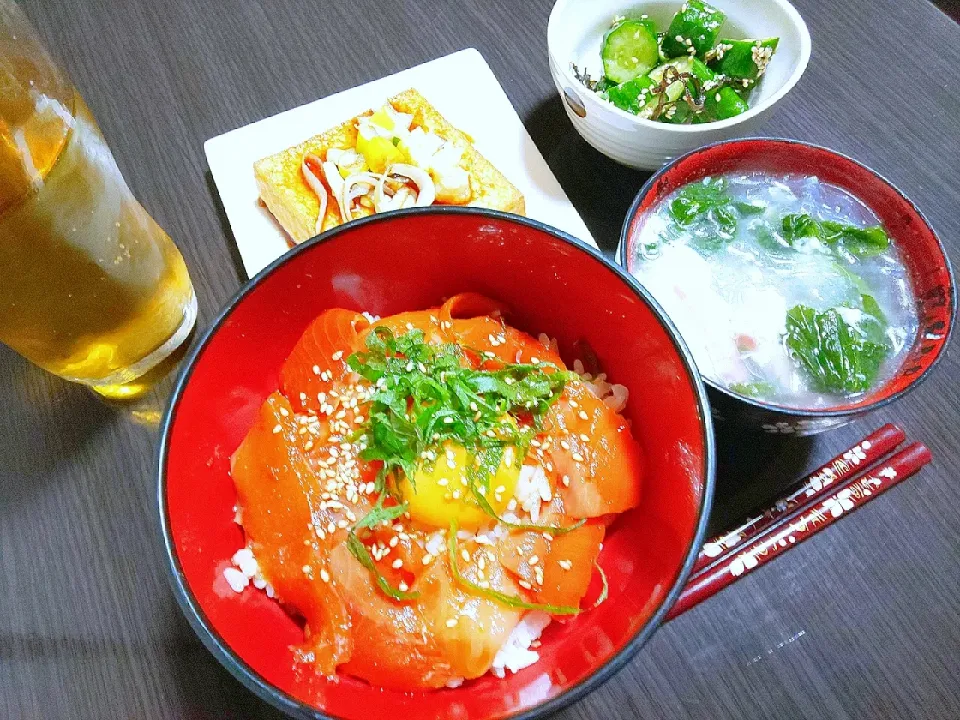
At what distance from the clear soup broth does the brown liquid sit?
2.84 feet

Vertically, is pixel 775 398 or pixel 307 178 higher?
pixel 307 178

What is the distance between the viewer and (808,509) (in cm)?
120

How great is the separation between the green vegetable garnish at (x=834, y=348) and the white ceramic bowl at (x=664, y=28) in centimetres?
41

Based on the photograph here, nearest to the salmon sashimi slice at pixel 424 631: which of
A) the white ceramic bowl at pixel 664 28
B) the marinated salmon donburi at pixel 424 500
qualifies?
the marinated salmon donburi at pixel 424 500

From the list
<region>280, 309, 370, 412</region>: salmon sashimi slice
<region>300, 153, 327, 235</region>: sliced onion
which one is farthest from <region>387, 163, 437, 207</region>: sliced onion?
<region>280, 309, 370, 412</region>: salmon sashimi slice

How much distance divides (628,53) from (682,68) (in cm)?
13

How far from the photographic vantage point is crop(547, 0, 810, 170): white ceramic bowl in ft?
4.50

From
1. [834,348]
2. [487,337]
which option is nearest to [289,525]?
[487,337]

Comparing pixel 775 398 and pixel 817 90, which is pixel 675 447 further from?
pixel 817 90

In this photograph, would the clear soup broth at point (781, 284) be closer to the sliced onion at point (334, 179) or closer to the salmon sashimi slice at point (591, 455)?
the salmon sashimi slice at point (591, 455)

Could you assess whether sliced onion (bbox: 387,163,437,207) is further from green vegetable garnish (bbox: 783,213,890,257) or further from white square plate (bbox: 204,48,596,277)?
green vegetable garnish (bbox: 783,213,890,257)

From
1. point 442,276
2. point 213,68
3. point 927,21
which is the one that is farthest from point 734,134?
point 213,68

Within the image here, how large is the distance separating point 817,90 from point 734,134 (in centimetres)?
49

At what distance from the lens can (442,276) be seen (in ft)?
3.98
